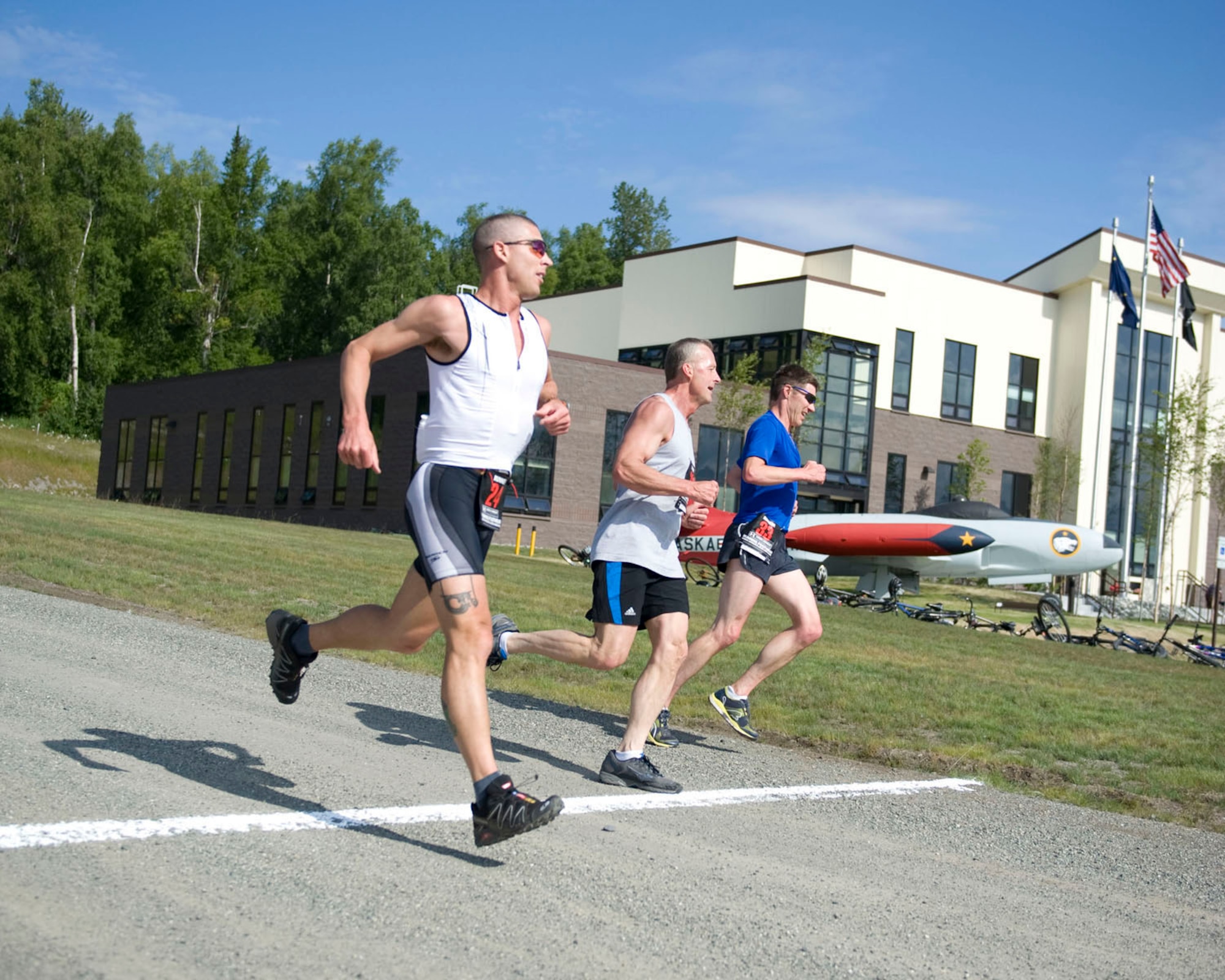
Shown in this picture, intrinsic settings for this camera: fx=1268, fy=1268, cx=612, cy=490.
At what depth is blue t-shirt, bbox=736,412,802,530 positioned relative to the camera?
278 inches

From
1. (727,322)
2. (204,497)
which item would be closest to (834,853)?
(727,322)

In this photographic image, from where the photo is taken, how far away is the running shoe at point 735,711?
729 centimetres

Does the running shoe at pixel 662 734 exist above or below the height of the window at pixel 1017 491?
below

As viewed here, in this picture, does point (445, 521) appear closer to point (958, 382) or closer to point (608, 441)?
point (608, 441)

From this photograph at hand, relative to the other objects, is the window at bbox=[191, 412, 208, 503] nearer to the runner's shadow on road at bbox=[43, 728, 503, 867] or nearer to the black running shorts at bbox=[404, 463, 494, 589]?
the runner's shadow on road at bbox=[43, 728, 503, 867]

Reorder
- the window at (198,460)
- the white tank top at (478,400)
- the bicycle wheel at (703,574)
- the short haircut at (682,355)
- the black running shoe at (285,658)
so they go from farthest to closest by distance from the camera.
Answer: the window at (198,460) < the bicycle wheel at (703,574) < the short haircut at (682,355) < the black running shoe at (285,658) < the white tank top at (478,400)

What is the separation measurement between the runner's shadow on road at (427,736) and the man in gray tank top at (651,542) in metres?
0.31

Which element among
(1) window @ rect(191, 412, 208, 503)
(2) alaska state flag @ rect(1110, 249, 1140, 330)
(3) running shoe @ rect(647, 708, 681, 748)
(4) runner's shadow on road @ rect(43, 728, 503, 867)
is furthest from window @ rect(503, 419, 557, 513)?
(4) runner's shadow on road @ rect(43, 728, 503, 867)

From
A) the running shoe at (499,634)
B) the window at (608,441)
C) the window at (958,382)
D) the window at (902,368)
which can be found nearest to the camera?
the running shoe at (499,634)

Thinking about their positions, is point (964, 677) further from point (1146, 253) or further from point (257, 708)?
point (1146, 253)

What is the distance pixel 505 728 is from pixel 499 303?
3145 millimetres

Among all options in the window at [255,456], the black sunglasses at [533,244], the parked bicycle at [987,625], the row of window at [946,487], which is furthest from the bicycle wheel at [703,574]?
the black sunglasses at [533,244]

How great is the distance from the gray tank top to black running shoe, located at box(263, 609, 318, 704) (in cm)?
160

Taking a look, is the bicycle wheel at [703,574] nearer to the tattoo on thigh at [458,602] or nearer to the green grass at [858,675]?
the green grass at [858,675]
